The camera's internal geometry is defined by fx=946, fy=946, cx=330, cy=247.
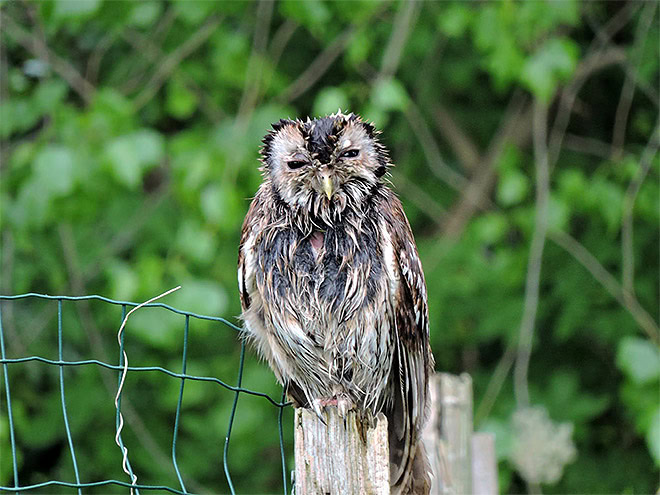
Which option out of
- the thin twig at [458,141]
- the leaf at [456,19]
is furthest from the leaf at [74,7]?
the thin twig at [458,141]

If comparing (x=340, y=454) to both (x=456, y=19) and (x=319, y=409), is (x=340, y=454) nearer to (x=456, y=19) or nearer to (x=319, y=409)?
(x=319, y=409)

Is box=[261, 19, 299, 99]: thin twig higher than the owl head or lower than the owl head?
higher

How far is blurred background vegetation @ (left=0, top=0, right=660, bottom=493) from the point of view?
4.19m

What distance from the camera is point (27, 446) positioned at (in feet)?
17.1

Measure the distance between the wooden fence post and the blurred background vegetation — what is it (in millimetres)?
2025

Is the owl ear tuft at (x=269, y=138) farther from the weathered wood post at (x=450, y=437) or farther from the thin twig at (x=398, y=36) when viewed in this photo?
the thin twig at (x=398, y=36)

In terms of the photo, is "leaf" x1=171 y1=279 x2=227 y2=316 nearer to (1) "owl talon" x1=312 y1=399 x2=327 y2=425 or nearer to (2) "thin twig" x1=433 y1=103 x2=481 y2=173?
(1) "owl talon" x1=312 y1=399 x2=327 y2=425

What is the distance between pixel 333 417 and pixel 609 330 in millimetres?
3546

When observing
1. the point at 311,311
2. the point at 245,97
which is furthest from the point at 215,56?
the point at 311,311

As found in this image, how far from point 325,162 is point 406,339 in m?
0.55

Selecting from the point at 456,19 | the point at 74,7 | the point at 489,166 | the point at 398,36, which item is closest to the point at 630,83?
the point at 489,166

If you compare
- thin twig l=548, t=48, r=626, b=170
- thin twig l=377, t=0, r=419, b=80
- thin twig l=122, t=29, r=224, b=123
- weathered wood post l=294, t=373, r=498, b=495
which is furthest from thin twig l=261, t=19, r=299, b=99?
weathered wood post l=294, t=373, r=498, b=495

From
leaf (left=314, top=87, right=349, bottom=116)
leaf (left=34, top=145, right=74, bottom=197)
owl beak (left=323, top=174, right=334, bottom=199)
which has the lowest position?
owl beak (left=323, top=174, right=334, bottom=199)

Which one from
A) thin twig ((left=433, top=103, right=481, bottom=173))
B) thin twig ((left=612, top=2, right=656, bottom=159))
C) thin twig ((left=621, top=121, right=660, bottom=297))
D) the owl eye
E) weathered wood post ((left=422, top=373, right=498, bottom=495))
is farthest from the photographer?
thin twig ((left=433, top=103, right=481, bottom=173))
